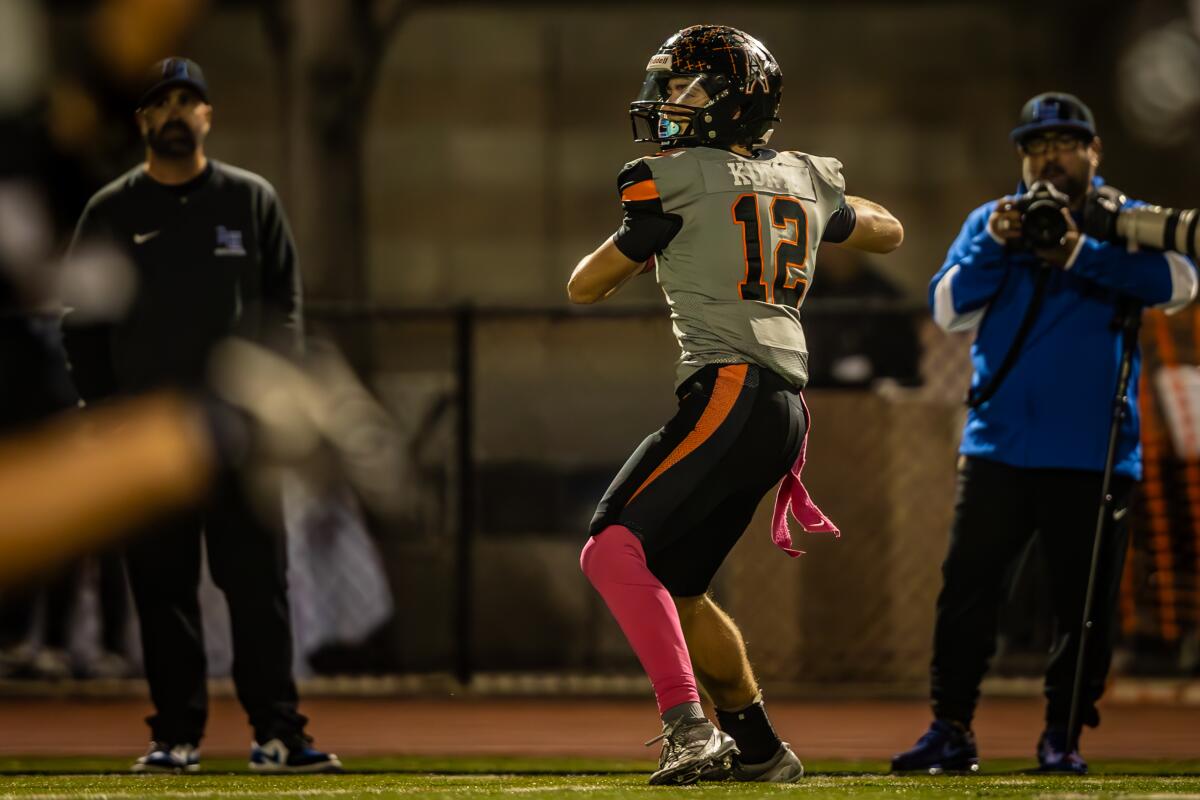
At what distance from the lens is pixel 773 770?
594 centimetres

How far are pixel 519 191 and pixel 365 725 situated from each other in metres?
5.31

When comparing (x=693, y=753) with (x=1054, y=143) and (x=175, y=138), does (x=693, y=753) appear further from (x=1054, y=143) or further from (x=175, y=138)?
(x=175, y=138)

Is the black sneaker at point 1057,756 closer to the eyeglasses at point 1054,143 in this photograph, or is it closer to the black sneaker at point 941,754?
the black sneaker at point 941,754

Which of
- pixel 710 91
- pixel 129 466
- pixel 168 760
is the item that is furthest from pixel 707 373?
pixel 129 466

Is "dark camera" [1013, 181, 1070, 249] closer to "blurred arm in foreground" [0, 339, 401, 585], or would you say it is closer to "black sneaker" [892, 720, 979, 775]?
"black sneaker" [892, 720, 979, 775]

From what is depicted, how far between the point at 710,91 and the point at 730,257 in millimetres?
470

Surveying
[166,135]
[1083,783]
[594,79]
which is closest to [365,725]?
[166,135]

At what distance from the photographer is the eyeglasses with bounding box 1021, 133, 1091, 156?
22.4ft

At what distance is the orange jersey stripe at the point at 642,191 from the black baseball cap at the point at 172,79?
1.93 metres

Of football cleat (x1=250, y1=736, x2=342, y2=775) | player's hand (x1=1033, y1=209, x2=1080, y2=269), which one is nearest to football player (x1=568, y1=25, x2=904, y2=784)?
player's hand (x1=1033, y1=209, x2=1080, y2=269)

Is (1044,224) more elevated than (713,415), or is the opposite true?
(1044,224)

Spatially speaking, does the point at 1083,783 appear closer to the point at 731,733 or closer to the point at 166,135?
the point at 731,733

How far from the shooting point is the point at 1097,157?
694 cm

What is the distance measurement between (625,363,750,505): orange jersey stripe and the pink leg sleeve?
13 centimetres
